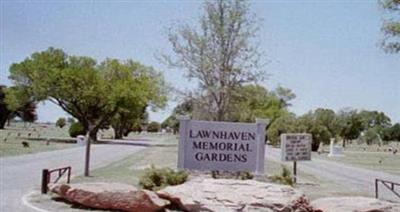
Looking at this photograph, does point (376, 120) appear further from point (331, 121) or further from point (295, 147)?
point (295, 147)

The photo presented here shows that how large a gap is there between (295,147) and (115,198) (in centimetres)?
1218

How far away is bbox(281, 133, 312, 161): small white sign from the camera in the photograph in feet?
77.8

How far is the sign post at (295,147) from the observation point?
2372cm

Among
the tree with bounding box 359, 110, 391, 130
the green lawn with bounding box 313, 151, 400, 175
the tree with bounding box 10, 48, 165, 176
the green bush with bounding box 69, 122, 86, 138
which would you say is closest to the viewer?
the green lawn with bounding box 313, 151, 400, 175

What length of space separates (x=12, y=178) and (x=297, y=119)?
188 feet

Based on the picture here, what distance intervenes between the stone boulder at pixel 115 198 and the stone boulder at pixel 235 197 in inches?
21.8

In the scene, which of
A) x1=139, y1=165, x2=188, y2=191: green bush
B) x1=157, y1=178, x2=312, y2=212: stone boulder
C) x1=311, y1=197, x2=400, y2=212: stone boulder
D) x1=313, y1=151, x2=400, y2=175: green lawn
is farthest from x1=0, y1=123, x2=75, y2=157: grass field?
x1=311, y1=197, x2=400, y2=212: stone boulder

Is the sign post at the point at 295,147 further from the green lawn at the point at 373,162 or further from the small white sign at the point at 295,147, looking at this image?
the green lawn at the point at 373,162

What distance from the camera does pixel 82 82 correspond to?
209 feet

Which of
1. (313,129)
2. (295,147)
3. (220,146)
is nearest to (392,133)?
(313,129)

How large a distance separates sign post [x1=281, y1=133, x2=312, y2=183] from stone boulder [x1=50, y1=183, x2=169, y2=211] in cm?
1083

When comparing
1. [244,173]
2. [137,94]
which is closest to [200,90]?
[244,173]

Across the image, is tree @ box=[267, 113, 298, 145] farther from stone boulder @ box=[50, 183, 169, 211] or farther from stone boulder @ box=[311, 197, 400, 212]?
stone boulder @ box=[50, 183, 169, 211]

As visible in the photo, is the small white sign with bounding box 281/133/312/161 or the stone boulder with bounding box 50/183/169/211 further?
the small white sign with bounding box 281/133/312/161
